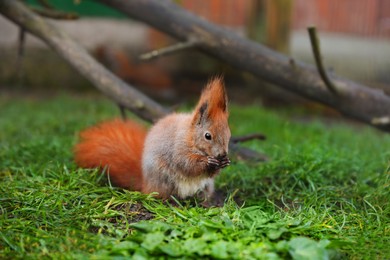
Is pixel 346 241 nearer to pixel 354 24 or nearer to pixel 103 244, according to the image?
pixel 103 244

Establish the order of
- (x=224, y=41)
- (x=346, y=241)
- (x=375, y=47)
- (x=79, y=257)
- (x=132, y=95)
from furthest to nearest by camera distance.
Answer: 1. (x=375, y=47)
2. (x=224, y=41)
3. (x=132, y=95)
4. (x=346, y=241)
5. (x=79, y=257)

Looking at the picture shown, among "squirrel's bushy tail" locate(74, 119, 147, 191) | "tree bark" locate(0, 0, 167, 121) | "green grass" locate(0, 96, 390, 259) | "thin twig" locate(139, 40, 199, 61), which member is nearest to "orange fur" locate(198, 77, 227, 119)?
"green grass" locate(0, 96, 390, 259)

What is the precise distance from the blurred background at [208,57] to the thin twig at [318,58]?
3.18 metres

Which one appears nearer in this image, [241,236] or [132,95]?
[241,236]

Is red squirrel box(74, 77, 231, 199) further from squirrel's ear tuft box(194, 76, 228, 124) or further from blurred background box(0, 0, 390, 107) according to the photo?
blurred background box(0, 0, 390, 107)

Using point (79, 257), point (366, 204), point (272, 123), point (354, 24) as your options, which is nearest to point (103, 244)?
point (79, 257)

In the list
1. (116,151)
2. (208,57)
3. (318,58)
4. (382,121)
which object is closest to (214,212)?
(116,151)

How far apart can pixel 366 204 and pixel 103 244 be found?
1.88 m

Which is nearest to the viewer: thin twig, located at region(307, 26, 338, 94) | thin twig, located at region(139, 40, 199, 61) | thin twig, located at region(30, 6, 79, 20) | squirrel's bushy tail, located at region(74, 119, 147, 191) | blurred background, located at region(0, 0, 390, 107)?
squirrel's bushy tail, located at region(74, 119, 147, 191)

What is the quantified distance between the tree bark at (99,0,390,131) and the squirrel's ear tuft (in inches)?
68.4

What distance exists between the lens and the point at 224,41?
5.45 meters

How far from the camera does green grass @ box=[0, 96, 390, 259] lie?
290cm

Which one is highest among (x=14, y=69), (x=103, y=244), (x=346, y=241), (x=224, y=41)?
(x=224, y=41)

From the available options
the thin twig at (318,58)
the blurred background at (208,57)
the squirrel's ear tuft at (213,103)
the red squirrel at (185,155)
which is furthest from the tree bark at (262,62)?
the blurred background at (208,57)
